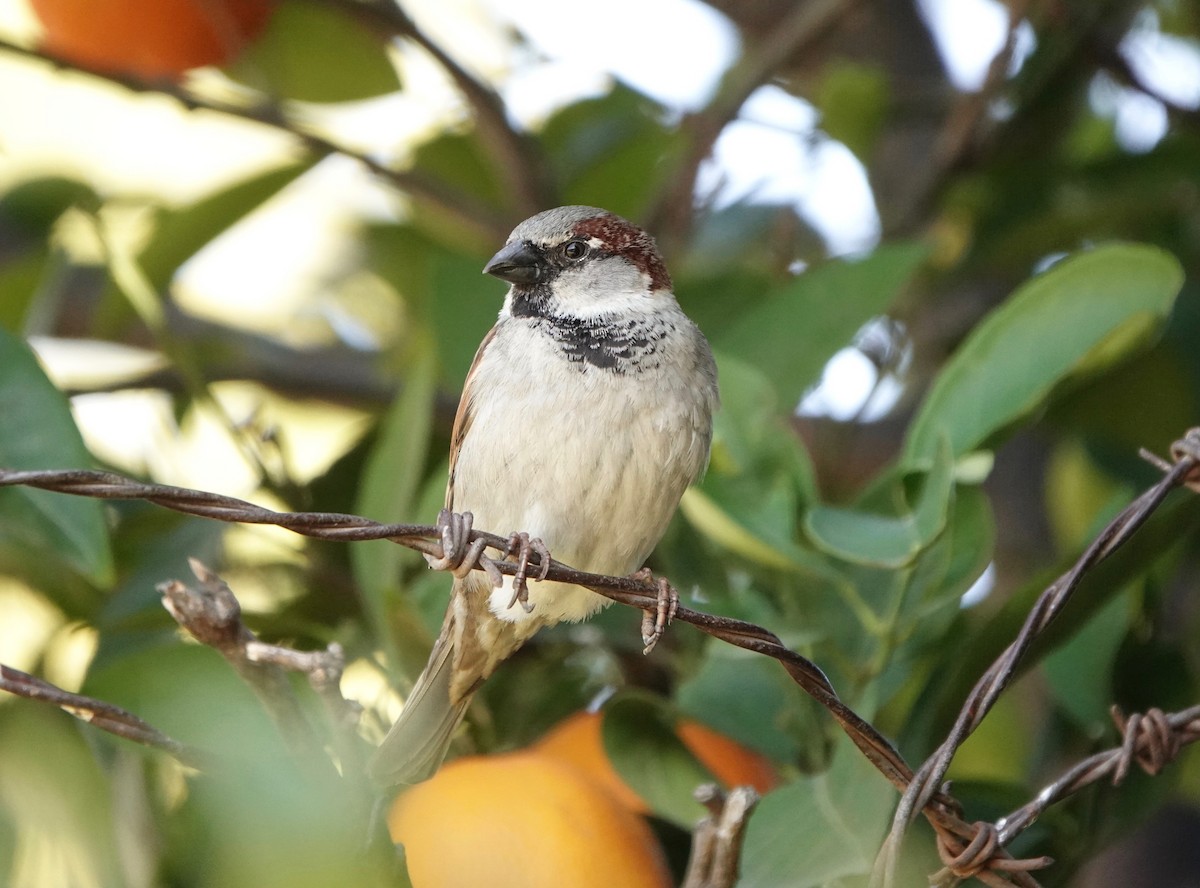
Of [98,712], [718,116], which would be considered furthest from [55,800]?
[718,116]

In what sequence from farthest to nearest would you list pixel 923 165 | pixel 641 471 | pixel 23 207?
pixel 923 165 < pixel 23 207 < pixel 641 471


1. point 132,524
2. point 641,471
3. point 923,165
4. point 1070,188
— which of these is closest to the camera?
point 641,471

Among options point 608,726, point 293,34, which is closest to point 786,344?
point 608,726

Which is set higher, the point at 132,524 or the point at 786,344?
the point at 786,344

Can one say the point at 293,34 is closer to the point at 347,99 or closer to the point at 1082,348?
the point at 347,99

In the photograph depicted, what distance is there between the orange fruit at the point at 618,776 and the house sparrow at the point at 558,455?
0.44ft

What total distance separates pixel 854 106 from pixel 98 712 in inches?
69.1

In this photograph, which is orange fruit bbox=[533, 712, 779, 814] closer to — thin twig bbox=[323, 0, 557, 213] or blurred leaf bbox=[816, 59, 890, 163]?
thin twig bbox=[323, 0, 557, 213]

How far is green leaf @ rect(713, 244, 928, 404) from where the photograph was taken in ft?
6.43

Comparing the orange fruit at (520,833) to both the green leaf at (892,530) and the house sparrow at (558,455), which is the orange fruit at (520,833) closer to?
the house sparrow at (558,455)

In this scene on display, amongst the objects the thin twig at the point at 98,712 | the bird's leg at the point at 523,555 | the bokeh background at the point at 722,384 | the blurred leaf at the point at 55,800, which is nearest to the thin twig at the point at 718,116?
the bokeh background at the point at 722,384

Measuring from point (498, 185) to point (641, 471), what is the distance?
1192mm

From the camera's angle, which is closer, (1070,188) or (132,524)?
(132,524)

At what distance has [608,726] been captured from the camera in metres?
1.61
